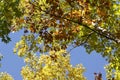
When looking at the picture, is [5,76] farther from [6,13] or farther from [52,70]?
[6,13]

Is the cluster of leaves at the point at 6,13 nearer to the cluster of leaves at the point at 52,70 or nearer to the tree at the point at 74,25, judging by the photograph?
the tree at the point at 74,25

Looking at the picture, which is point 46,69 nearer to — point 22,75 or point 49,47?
point 22,75

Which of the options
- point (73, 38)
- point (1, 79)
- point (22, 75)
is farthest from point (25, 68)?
point (73, 38)

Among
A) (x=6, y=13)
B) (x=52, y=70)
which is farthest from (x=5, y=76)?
(x=6, y=13)

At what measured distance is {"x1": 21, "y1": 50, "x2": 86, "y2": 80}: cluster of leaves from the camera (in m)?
24.8

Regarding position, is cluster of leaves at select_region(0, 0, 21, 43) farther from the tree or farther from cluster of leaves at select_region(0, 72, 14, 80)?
cluster of leaves at select_region(0, 72, 14, 80)

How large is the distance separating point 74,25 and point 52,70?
9.76 metres

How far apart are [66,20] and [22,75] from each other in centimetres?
1291

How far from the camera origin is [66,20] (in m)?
14.9

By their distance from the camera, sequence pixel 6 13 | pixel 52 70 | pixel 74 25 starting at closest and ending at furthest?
1. pixel 6 13
2. pixel 74 25
3. pixel 52 70

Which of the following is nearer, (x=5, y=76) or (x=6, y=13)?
(x=6, y=13)

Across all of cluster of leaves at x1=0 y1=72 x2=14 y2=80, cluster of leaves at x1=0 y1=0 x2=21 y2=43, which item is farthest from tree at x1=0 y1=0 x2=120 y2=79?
cluster of leaves at x1=0 y1=72 x2=14 y2=80

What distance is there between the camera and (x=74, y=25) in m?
15.8

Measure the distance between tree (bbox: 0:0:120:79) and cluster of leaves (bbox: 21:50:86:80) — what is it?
683cm
